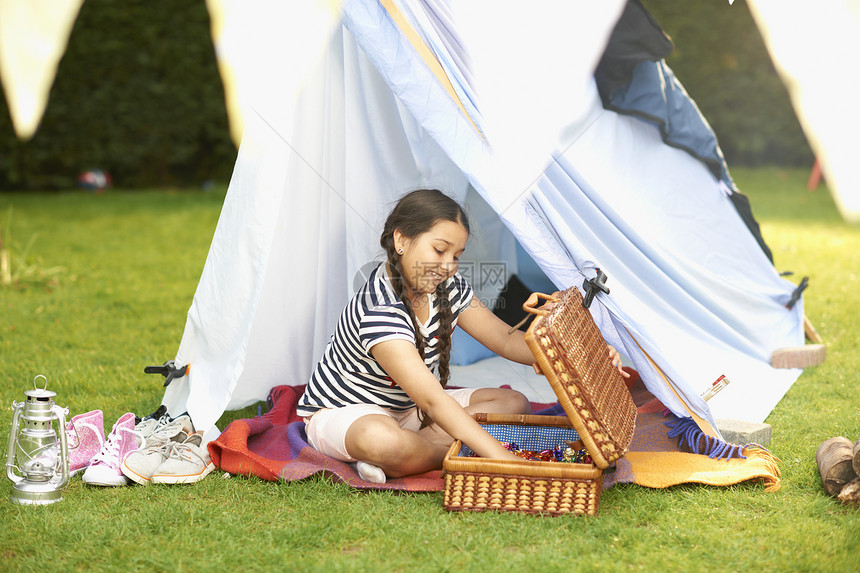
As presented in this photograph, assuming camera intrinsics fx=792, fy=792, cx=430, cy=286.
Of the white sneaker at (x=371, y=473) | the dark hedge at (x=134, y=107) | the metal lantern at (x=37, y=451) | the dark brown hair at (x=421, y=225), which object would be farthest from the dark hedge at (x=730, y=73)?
the metal lantern at (x=37, y=451)

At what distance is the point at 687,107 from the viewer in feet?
9.68

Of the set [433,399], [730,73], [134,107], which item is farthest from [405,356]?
[730,73]

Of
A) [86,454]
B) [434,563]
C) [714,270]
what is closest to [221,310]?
[86,454]

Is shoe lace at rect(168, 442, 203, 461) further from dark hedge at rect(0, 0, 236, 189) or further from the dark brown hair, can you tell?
dark hedge at rect(0, 0, 236, 189)

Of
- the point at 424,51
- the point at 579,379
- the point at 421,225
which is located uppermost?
the point at 424,51

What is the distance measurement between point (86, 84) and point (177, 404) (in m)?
5.00

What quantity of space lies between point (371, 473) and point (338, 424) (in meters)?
0.14

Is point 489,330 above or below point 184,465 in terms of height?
above

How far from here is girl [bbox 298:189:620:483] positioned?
1.80m

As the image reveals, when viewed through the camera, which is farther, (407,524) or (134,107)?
(134,107)

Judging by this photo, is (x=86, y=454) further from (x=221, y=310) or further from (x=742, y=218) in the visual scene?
(x=742, y=218)

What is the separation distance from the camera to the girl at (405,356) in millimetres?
1805

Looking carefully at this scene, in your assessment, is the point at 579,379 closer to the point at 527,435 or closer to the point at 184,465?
the point at 527,435

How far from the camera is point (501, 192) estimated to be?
1.88 meters
